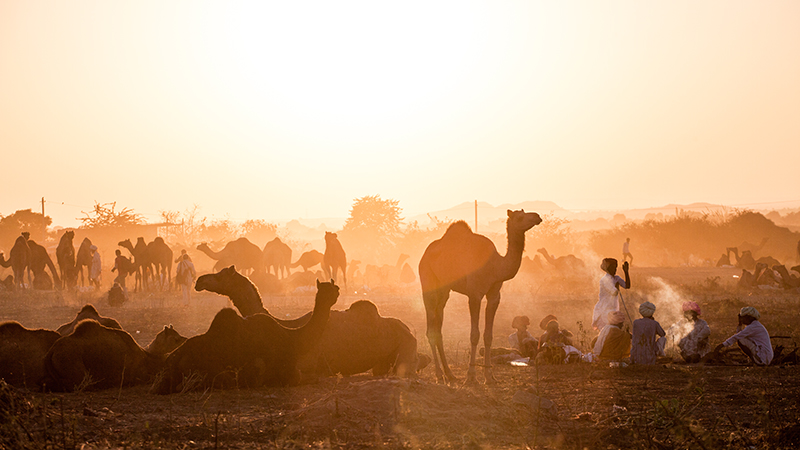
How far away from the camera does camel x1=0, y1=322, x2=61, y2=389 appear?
7504 mm

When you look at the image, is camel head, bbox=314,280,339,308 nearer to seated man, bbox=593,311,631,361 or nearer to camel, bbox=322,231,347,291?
seated man, bbox=593,311,631,361

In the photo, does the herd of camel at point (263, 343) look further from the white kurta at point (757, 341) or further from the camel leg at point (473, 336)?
the white kurta at point (757, 341)

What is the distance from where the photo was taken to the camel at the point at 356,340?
8742 millimetres

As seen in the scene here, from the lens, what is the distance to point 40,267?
26.7m

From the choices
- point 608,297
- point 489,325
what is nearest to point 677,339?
point 608,297

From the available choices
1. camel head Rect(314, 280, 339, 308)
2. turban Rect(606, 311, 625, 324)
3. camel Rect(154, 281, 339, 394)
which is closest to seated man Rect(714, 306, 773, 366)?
turban Rect(606, 311, 625, 324)

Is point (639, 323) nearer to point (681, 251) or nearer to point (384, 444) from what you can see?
point (384, 444)

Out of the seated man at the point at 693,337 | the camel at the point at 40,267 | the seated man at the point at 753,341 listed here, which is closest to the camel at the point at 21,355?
the seated man at the point at 693,337

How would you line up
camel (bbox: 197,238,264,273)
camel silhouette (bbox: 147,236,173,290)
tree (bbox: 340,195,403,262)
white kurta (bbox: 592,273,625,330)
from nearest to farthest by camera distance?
white kurta (bbox: 592,273,625,330) < camel silhouette (bbox: 147,236,173,290) < camel (bbox: 197,238,264,273) < tree (bbox: 340,195,403,262)

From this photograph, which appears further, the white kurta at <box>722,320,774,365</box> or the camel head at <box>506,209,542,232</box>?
the white kurta at <box>722,320,774,365</box>

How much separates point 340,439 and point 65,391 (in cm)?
381

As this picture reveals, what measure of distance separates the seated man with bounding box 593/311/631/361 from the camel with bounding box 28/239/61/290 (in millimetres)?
23068

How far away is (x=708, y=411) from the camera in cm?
693

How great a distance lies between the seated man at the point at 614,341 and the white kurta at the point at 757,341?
1467mm
